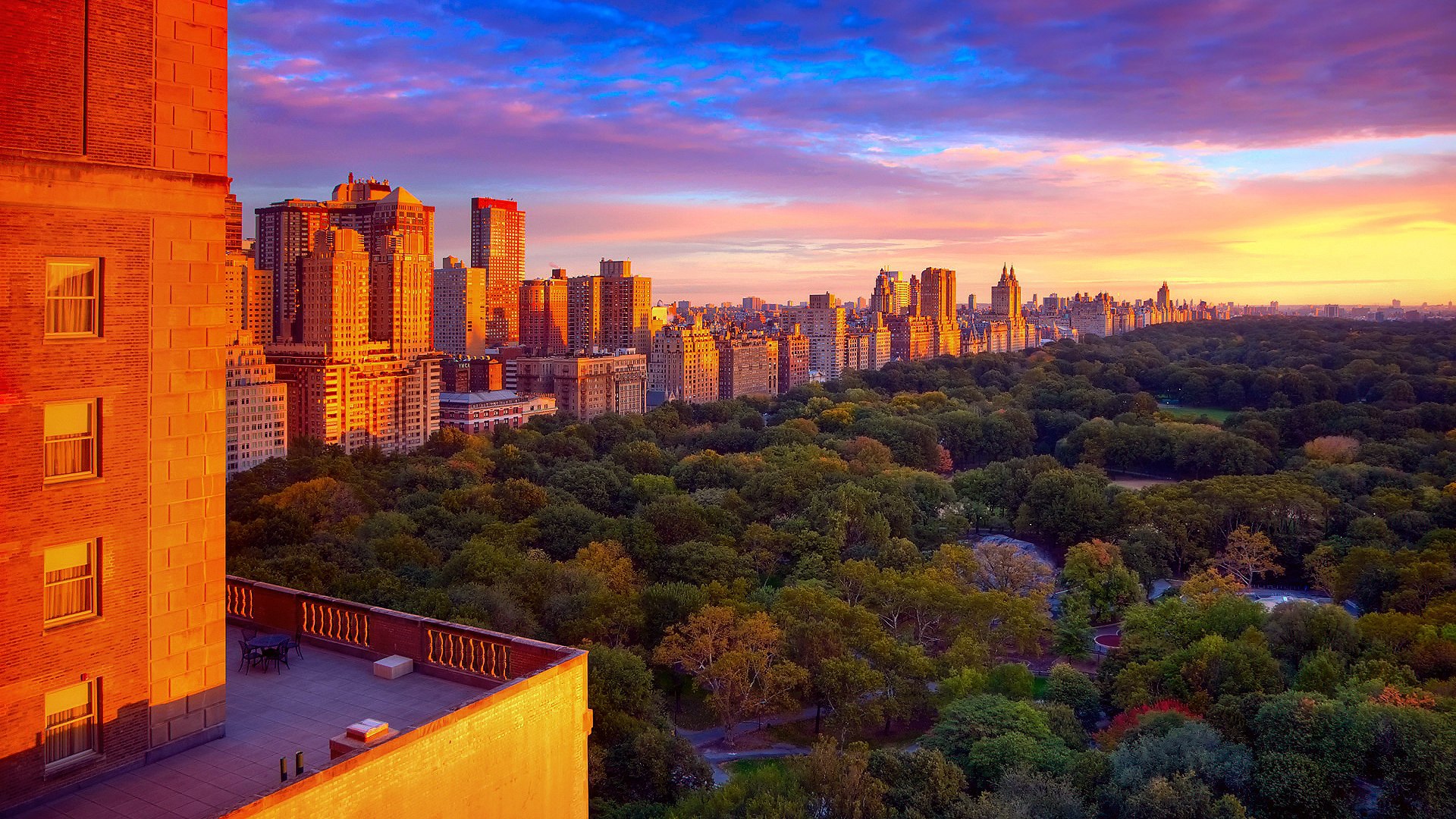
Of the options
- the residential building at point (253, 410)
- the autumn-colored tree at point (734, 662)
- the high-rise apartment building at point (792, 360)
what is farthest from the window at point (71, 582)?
the high-rise apartment building at point (792, 360)

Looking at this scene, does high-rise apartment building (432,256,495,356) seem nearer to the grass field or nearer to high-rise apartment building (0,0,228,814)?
the grass field

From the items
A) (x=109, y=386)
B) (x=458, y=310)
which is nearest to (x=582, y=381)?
(x=458, y=310)

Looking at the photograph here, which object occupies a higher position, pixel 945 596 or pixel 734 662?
pixel 945 596

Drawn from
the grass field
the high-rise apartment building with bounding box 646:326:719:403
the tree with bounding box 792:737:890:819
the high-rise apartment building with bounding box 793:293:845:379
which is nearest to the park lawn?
the tree with bounding box 792:737:890:819

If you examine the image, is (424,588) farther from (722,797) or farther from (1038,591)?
(1038,591)

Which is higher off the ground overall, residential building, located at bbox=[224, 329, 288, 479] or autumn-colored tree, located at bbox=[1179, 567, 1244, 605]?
residential building, located at bbox=[224, 329, 288, 479]

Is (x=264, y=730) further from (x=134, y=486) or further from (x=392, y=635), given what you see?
(x=134, y=486)
